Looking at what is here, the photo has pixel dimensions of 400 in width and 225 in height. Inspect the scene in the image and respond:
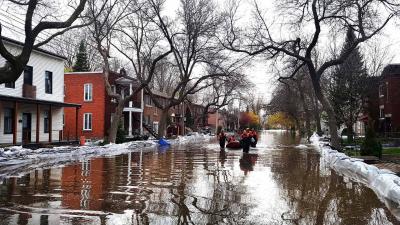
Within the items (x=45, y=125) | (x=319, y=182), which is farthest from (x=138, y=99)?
(x=319, y=182)

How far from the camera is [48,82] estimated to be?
116 feet

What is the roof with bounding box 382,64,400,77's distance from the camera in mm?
43631

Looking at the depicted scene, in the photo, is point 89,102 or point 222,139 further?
point 89,102

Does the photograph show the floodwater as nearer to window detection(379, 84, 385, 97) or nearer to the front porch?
the front porch

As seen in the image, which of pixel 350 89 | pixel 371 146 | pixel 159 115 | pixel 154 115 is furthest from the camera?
pixel 159 115

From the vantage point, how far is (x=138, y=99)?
5675cm

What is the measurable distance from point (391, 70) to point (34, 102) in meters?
32.9

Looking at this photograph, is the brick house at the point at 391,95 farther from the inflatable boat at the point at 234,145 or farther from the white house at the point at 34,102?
the white house at the point at 34,102

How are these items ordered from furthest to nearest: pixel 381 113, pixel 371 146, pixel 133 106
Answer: pixel 133 106 < pixel 381 113 < pixel 371 146

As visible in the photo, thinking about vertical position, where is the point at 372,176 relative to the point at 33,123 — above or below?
below

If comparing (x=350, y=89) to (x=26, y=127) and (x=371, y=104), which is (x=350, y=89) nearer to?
(x=371, y=104)

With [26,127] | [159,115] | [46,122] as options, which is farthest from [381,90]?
[26,127]

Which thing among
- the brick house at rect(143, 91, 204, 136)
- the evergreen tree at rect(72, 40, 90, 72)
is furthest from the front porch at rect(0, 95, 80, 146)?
the evergreen tree at rect(72, 40, 90, 72)

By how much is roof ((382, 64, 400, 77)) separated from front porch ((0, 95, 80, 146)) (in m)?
30.0
